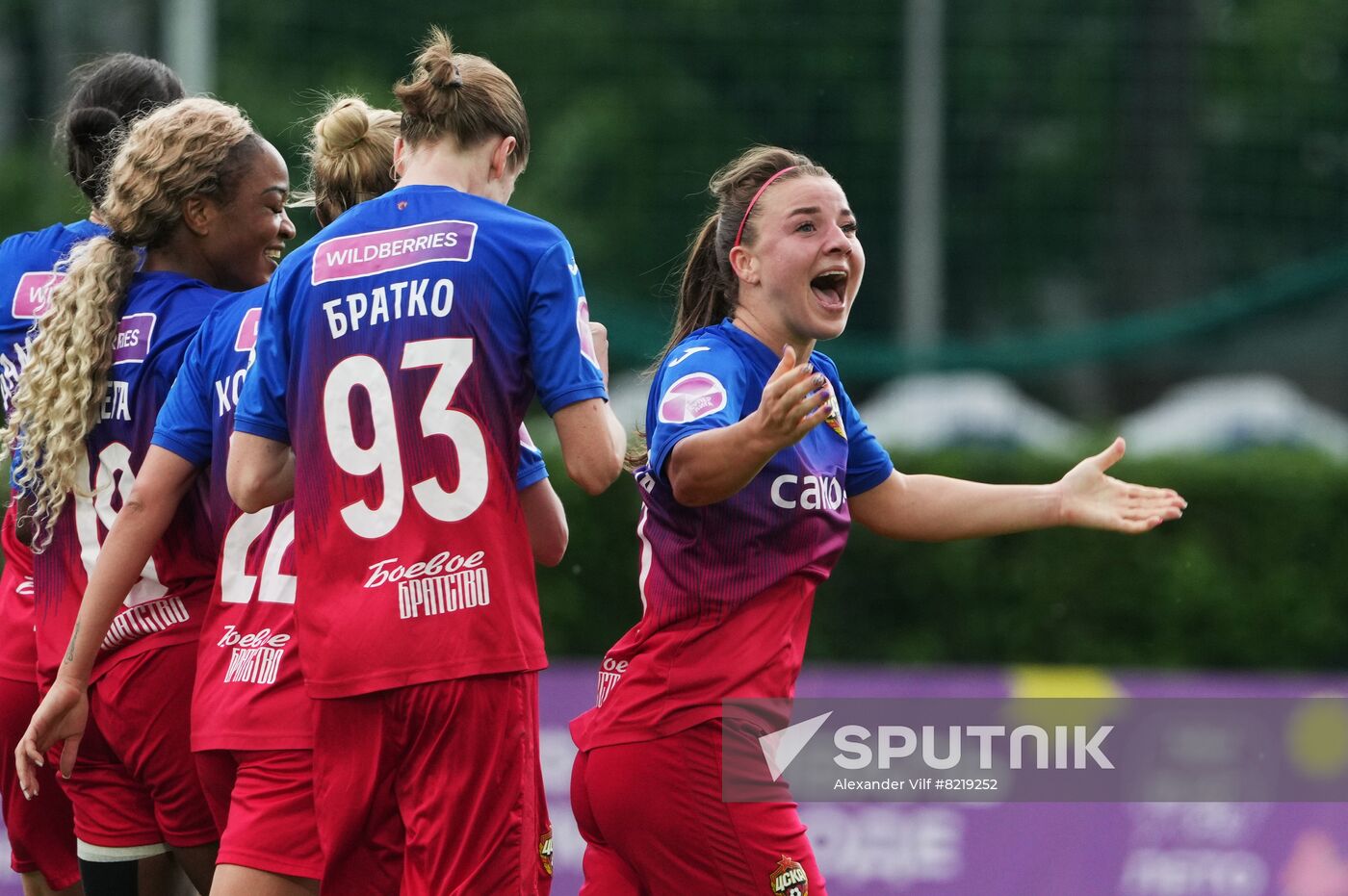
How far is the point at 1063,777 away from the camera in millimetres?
6559

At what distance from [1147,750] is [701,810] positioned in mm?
4093

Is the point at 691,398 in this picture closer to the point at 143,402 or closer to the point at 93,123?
the point at 143,402

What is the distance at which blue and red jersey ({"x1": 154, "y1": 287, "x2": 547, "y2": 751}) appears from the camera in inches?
135

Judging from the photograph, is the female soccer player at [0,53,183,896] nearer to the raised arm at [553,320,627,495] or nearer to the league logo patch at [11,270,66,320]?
the league logo patch at [11,270,66,320]

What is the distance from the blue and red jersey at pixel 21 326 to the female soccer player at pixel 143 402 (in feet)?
0.73

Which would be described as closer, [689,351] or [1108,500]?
[689,351]

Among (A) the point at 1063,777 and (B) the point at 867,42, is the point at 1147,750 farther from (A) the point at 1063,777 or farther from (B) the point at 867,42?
(B) the point at 867,42

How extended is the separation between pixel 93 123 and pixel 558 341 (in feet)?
4.96

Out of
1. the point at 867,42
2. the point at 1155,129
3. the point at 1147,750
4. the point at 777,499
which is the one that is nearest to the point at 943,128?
the point at 867,42

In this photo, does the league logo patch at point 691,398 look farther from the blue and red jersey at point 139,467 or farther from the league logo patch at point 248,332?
the blue and red jersey at point 139,467

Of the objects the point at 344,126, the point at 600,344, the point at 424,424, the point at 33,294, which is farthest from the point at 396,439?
the point at 33,294

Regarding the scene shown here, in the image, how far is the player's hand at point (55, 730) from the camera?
3512 mm

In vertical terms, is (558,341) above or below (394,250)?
below

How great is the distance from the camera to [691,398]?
10.9ft
